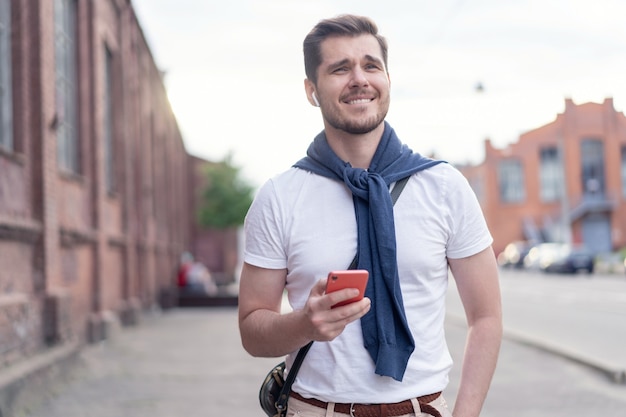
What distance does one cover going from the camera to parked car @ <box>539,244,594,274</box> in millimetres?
38469

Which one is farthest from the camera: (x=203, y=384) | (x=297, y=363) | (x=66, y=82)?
(x=66, y=82)

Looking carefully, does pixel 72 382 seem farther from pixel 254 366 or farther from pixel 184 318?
pixel 184 318

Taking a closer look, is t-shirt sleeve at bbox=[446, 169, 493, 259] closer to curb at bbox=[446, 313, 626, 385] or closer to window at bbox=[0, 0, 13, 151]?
curb at bbox=[446, 313, 626, 385]

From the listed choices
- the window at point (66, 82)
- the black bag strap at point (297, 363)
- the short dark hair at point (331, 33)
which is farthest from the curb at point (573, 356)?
the short dark hair at point (331, 33)

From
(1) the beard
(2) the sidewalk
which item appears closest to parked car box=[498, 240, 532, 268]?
(2) the sidewalk

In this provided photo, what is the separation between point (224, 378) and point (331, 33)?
317 inches

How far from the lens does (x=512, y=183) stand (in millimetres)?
66000

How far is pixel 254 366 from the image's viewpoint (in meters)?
11.3

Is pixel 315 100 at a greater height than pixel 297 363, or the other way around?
pixel 315 100

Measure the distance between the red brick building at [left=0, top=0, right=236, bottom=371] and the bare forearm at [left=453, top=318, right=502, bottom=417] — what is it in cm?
697

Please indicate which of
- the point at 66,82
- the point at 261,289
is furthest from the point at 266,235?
the point at 66,82

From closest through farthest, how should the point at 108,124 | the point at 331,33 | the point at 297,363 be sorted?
1. the point at 297,363
2. the point at 331,33
3. the point at 108,124

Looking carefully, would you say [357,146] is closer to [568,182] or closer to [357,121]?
[357,121]

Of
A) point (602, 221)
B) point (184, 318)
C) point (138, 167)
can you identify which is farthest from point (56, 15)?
point (602, 221)
